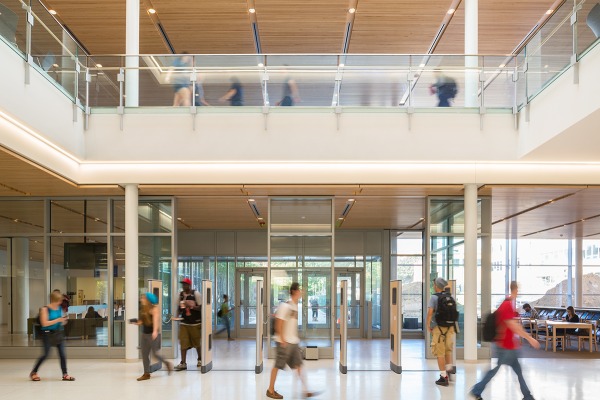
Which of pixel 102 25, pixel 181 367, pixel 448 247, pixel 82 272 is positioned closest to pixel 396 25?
pixel 448 247

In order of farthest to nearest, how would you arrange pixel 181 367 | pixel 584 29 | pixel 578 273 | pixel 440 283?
pixel 578 273 < pixel 181 367 < pixel 440 283 < pixel 584 29

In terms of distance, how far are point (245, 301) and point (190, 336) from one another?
9516mm

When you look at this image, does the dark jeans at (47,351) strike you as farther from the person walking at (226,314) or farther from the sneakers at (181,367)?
the person walking at (226,314)

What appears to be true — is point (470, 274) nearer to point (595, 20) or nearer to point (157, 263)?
point (595, 20)

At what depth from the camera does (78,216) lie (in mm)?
15570

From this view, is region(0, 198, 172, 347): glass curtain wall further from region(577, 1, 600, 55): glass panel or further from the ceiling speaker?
the ceiling speaker

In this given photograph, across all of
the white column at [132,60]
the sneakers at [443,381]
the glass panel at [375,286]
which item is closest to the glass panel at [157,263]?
the white column at [132,60]

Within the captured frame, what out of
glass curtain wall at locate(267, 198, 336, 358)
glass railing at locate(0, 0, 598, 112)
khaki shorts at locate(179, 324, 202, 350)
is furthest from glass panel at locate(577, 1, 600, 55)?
khaki shorts at locate(179, 324, 202, 350)

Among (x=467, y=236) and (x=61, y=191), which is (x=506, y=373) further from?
(x=61, y=191)

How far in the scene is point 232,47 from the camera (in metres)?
19.9

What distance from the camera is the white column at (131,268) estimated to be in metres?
13.9

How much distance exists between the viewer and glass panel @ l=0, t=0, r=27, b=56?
32.1ft

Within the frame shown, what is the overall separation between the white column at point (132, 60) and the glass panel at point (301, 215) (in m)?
3.84

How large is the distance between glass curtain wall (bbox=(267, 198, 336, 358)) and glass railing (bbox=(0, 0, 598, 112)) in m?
2.94
